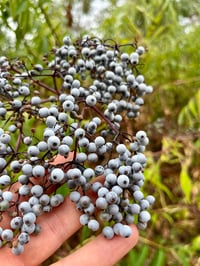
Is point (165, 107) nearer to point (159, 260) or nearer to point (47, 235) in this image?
point (159, 260)

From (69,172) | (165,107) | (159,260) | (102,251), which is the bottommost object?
(159,260)

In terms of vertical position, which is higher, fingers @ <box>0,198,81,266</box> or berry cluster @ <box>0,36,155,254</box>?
berry cluster @ <box>0,36,155,254</box>

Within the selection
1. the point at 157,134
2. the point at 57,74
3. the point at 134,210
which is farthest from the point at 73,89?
the point at 157,134

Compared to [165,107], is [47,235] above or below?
below

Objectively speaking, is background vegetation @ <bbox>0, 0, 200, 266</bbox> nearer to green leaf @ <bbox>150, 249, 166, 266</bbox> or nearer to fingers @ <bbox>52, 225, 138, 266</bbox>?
green leaf @ <bbox>150, 249, 166, 266</bbox>

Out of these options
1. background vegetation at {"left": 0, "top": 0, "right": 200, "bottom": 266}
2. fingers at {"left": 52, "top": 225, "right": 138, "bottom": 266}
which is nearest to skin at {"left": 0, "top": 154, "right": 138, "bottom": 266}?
fingers at {"left": 52, "top": 225, "right": 138, "bottom": 266}

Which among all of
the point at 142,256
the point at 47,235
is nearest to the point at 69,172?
the point at 47,235

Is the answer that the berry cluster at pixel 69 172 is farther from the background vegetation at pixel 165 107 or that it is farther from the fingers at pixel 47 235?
the background vegetation at pixel 165 107

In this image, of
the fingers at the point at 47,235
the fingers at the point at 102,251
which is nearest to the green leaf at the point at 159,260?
the fingers at the point at 102,251
